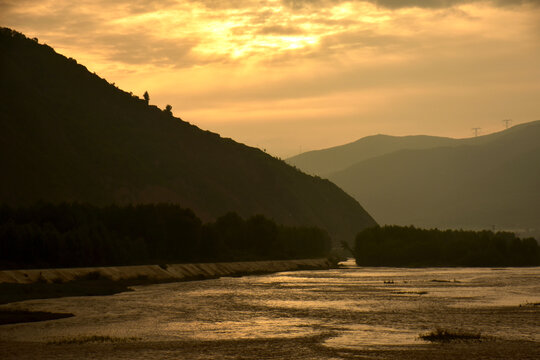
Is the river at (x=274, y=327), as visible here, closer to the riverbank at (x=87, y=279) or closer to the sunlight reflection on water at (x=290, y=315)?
the sunlight reflection on water at (x=290, y=315)

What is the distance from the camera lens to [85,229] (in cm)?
13212

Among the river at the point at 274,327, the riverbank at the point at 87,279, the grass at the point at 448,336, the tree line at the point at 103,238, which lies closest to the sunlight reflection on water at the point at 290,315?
the river at the point at 274,327

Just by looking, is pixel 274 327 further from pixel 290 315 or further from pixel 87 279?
pixel 87 279

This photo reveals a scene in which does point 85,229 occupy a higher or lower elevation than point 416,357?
higher

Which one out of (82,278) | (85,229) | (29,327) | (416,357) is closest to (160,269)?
(85,229)

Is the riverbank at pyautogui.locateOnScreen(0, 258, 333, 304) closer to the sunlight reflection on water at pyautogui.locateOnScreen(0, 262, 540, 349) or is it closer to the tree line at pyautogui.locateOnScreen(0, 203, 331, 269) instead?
the sunlight reflection on water at pyautogui.locateOnScreen(0, 262, 540, 349)

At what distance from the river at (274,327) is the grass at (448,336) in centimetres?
62

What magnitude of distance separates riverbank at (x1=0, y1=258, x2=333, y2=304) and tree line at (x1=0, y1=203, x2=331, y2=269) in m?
9.68

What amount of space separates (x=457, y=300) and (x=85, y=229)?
69923 mm

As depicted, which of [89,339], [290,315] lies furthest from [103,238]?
[89,339]

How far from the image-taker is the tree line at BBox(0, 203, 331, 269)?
115812mm

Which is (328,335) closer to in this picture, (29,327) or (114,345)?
(114,345)

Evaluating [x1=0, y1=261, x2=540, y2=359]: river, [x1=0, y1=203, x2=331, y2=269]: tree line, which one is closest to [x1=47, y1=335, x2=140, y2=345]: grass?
[x1=0, y1=261, x2=540, y2=359]: river

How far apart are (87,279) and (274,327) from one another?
5113 cm
